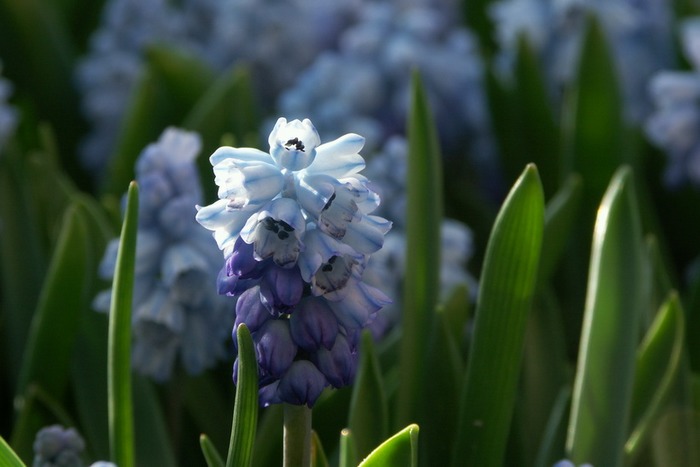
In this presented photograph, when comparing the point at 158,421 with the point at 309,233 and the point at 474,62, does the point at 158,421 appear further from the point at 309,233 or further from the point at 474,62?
the point at 474,62

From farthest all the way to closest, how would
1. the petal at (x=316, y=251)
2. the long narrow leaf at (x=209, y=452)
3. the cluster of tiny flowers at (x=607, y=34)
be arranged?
the cluster of tiny flowers at (x=607, y=34)
the long narrow leaf at (x=209, y=452)
the petal at (x=316, y=251)

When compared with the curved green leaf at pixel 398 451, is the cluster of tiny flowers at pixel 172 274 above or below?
above

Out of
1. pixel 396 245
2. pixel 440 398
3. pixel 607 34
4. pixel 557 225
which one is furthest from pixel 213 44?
pixel 440 398

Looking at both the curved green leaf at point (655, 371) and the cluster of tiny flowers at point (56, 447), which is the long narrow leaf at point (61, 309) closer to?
the cluster of tiny flowers at point (56, 447)

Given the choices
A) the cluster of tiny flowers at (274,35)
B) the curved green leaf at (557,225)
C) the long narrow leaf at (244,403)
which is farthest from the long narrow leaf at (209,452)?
the cluster of tiny flowers at (274,35)

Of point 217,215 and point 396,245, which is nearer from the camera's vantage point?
point 217,215

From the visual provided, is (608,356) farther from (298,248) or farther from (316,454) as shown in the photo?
(298,248)

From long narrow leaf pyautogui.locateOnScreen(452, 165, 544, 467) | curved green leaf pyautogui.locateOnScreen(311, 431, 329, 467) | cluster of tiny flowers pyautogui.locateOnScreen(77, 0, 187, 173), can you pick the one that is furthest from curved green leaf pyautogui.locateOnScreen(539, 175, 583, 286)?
cluster of tiny flowers pyautogui.locateOnScreen(77, 0, 187, 173)
